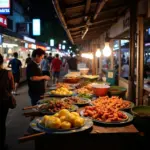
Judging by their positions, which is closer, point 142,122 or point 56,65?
point 142,122

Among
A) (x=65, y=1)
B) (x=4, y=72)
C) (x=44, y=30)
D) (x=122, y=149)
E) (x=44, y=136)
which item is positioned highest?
(x=44, y=30)

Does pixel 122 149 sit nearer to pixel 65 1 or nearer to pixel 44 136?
pixel 44 136

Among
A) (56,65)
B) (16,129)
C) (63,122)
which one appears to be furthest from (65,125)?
(56,65)

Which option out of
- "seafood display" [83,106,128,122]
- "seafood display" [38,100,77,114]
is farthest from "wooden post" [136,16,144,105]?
"seafood display" [38,100,77,114]

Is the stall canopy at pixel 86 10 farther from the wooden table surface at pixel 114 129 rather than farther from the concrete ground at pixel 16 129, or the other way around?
the concrete ground at pixel 16 129

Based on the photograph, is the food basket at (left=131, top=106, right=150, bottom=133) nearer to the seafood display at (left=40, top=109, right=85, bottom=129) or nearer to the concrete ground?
the seafood display at (left=40, top=109, right=85, bottom=129)

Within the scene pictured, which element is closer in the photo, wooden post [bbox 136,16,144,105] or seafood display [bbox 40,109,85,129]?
seafood display [bbox 40,109,85,129]

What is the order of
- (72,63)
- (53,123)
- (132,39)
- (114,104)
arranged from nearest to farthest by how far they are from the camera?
1. (53,123)
2. (114,104)
3. (132,39)
4. (72,63)

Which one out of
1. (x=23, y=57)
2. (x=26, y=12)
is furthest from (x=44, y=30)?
(x=23, y=57)

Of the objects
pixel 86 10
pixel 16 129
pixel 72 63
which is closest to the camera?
pixel 86 10

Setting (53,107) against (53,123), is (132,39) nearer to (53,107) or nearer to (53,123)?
(53,107)

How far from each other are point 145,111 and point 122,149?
42.0 inches

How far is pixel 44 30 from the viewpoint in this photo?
2207 inches

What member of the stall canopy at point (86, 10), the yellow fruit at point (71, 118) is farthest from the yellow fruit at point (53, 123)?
the stall canopy at point (86, 10)
